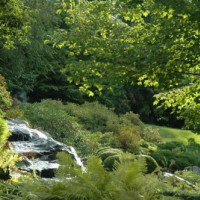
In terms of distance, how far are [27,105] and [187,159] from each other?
7926mm

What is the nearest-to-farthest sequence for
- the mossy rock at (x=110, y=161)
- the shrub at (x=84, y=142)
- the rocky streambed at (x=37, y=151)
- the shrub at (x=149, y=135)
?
the rocky streambed at (x=37, y=151), the mossy rock at (x=110, y=161), the shrub at (x=84, y=142), the shrub at (x=149, y=135)

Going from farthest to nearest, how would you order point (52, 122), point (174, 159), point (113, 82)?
point (52, 122), point (174, 159), point (113, 82)

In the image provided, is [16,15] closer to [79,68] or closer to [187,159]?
[79,68]

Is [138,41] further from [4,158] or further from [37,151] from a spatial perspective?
[4,158]

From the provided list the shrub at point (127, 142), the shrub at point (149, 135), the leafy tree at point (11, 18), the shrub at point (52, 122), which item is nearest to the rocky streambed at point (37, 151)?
the leafy tree at point (11, 18)

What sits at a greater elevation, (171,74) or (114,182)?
(171,74)

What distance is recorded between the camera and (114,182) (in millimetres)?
2947

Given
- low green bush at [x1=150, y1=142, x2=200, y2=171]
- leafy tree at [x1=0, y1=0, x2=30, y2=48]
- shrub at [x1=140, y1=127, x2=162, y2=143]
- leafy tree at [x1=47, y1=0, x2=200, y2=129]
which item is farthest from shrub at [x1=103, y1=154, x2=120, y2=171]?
shrub at [x1=140, y1=127, x2=162, y2=143]

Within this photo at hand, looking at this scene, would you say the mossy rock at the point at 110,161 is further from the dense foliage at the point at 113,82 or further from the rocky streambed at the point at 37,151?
the rocky streambed at the point at 37,151

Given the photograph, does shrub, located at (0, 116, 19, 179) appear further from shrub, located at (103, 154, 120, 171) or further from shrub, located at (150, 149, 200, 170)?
shrub, located at (150, 149, 200, 170)

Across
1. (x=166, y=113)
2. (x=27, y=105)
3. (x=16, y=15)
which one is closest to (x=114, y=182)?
(x=16, y=15)

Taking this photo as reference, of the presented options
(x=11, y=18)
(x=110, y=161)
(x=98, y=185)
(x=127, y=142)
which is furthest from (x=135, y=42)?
(x=127, y=142)

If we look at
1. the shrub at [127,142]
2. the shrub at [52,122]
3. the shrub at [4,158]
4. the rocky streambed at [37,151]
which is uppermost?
the shrub at [4,158]

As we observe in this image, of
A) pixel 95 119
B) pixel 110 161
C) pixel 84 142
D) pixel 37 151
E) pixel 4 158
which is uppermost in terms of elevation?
pixel 4 158
